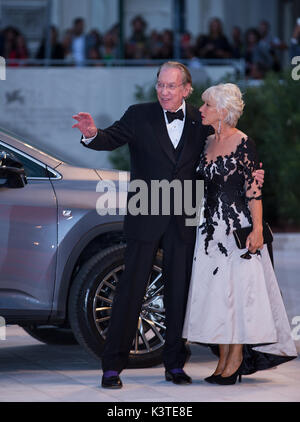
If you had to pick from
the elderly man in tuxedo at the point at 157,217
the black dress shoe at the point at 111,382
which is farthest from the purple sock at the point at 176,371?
the black dress shoe at the point at 111,382

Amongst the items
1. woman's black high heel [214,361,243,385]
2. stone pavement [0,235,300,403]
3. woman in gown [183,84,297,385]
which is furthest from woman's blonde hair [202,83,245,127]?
stone pavement [0,235,300,403]

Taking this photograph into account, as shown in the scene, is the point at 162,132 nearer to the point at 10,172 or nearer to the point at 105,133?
the point at 105,133

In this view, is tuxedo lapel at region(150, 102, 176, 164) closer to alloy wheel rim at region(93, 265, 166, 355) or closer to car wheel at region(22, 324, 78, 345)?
alloy wheel rim at region(93, 265, 166, 355)

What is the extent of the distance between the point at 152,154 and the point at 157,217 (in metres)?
0.40

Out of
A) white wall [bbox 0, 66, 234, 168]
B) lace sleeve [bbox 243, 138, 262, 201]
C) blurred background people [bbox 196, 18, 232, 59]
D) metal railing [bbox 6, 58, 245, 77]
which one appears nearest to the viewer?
lace sleeve [bbox 243, 138, 262, 201]

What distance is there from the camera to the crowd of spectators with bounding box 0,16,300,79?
19.8 meters

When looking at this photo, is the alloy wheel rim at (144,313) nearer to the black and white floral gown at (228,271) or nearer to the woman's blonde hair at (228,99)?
the black and white floral gown at (228,271)

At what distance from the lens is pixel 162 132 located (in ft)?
21.9

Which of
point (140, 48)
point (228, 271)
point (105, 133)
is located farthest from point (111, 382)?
point (140, 48)

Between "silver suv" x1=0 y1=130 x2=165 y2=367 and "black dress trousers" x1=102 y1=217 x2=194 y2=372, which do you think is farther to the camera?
"silver suv" x1=0 y1=130 x2=165 y2=367

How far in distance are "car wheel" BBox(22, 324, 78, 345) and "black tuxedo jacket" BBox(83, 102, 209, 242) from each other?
2.07m

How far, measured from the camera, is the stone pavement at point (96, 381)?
638cm

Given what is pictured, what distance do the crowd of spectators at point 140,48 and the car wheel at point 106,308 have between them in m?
12.2

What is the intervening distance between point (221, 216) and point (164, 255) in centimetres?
44
